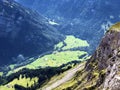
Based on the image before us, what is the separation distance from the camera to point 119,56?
141125mm

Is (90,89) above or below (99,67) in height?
below

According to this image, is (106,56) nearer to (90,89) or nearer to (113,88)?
(90,89)

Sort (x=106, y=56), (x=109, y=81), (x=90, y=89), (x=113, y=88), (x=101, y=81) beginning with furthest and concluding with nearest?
1. (x=106, y=56)
2. (x=90, y=89)
3. (x=101, y=81)
4. (x=109, y=81)
5. (x=113, y=88)

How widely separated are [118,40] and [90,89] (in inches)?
1449

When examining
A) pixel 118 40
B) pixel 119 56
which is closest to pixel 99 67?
pixel 118 40

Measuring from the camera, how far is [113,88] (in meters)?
98.4

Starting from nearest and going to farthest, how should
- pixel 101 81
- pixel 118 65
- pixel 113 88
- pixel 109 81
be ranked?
pixel 113 88
pixel 109 81
pixel 118 65
pixel 101 81

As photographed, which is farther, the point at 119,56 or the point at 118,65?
the point at 119,56

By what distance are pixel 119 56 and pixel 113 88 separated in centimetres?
4394

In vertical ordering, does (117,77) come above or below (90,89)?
below

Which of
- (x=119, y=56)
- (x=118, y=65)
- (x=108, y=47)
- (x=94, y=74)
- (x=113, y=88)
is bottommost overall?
(x=113, y=88)

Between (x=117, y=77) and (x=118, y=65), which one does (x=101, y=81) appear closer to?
(x=118, y=65)

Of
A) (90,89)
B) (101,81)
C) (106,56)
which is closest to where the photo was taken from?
(101,81)

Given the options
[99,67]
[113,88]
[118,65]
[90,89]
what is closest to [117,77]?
[113,88]
